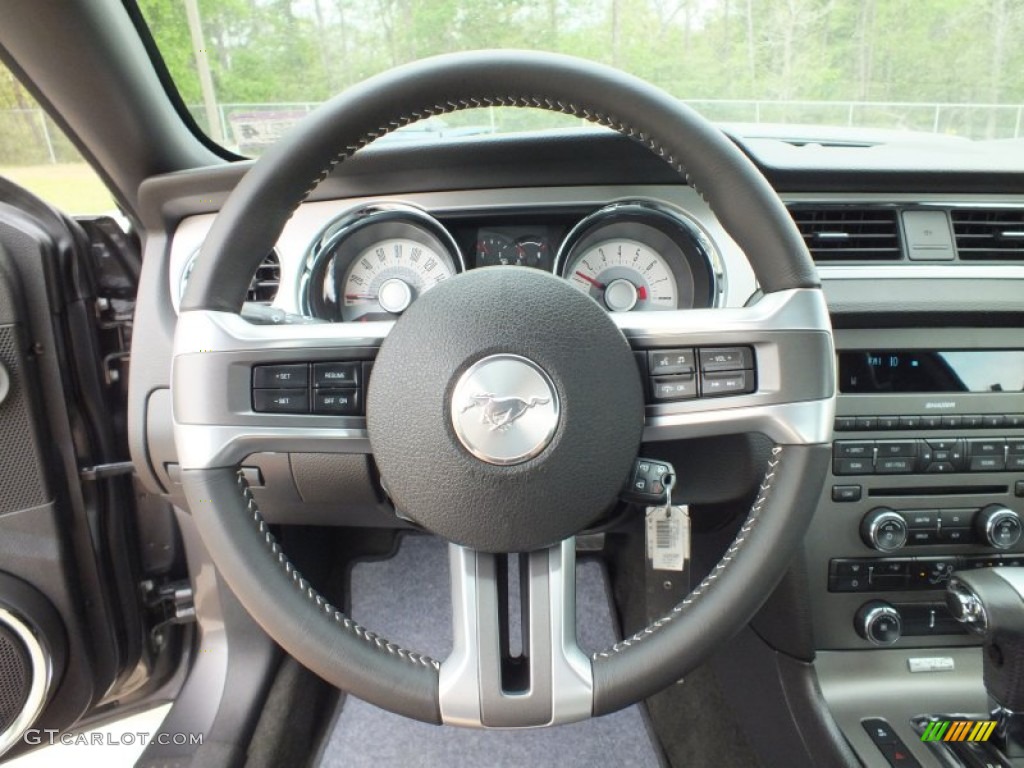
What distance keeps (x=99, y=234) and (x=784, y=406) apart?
1.41 metres

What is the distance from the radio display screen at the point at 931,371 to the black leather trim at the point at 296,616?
0.94 metres

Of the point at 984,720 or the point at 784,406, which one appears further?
the point at 984,720

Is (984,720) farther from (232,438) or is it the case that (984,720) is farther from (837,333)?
(232,438)

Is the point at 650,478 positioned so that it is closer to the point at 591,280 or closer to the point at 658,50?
the point at 591,280

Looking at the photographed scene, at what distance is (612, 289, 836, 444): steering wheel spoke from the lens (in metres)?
0.86

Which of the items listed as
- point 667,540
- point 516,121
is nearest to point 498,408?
point 667,540

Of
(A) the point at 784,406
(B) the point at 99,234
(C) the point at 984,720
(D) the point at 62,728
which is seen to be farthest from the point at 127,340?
(C) the point at 984,720

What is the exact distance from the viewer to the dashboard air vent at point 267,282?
1355mm

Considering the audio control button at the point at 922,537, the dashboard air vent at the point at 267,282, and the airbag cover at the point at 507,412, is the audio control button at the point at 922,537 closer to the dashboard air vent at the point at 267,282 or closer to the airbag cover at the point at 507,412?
the airbag cover at the point at 507,412

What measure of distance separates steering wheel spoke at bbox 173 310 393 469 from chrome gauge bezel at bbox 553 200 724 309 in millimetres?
554

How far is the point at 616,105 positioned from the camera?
0.83m

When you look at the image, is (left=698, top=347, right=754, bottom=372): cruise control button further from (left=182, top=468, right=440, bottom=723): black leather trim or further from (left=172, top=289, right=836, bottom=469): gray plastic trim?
(left=182, top=468, right=440, bottom=723): black leather trim

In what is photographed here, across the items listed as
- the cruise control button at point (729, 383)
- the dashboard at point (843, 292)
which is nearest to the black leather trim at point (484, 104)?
the cruise control button at point (729, 383)

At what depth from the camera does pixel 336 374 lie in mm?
905
